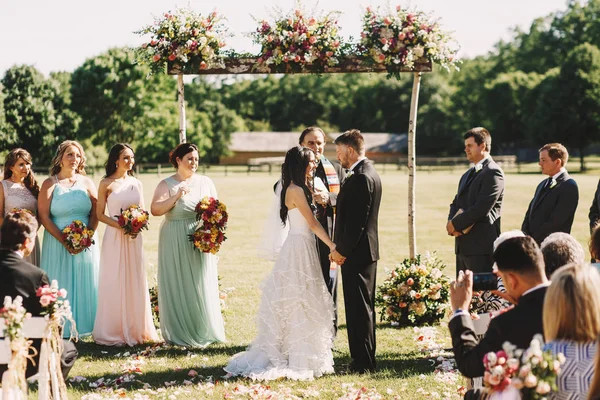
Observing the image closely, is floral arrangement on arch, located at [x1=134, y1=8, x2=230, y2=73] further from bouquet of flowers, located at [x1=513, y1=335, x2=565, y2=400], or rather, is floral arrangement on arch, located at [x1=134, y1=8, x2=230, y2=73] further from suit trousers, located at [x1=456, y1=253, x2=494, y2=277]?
Answer: bouquet of flowers, located at [x1=513, y1=335, x2=565, y2=400]

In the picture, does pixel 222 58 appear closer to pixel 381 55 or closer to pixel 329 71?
pixel 329 71

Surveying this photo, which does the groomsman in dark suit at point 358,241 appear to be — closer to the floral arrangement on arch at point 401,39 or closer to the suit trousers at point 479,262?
the suit trousers at point 479,262

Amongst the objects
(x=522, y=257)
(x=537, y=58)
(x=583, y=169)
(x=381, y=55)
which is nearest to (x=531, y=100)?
(x=583, y=169)

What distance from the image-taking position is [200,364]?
22.9 ft

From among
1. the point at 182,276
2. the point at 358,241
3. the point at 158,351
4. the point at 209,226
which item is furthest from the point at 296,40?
the point at 158,351

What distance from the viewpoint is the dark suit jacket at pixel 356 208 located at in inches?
249

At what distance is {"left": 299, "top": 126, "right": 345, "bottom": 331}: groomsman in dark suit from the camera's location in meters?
7.07

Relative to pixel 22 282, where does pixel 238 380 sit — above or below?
below

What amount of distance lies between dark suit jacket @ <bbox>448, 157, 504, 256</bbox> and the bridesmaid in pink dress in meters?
3.95

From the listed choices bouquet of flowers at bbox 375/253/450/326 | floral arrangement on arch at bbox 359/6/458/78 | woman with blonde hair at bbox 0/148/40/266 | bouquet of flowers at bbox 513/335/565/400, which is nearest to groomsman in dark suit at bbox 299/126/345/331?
bouquet of flowers at bbox 375/253/450/326

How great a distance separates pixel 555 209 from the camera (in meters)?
7.22

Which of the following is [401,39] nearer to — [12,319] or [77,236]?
[77,236]

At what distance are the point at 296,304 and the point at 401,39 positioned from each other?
3.59 m

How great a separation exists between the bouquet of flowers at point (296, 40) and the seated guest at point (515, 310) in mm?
4890
